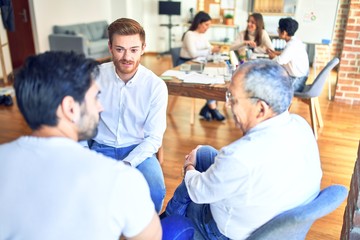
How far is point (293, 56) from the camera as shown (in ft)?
10.8

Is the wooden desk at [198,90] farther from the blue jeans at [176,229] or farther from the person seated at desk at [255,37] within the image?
the blue jeans at [176,229]

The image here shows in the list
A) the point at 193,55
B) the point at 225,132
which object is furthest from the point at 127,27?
the point at 193,55

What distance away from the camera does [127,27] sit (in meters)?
1.77

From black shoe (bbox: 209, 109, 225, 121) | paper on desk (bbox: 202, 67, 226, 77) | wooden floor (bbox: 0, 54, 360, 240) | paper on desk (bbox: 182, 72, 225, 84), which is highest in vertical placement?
paper on desk (bbox: 202, 67, 226, 77)

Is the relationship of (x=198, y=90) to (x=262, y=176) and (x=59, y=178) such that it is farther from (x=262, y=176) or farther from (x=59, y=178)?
(x=59, y=178)

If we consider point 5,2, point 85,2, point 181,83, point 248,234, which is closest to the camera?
point 248,234

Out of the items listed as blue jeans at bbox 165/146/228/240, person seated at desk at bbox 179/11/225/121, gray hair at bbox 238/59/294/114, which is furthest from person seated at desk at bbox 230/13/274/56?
gray hair at bbox 238/59/294/114

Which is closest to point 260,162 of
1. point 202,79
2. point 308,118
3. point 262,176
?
point 262,176

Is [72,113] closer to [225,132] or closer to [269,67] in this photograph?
[269,67]

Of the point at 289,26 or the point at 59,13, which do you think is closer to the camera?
the point at 289,26

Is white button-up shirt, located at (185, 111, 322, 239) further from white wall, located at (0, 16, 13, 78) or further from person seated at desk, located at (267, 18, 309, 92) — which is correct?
white wall, located at (0, 16, 13, 78)

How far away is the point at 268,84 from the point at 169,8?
22.7 ft

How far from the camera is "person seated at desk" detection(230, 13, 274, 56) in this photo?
4.02 meters

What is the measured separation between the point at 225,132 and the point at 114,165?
2.79m
